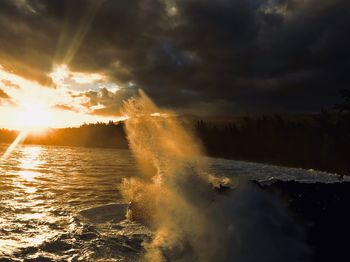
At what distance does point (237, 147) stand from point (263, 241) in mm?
163387

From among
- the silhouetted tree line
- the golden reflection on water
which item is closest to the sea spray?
the golden reflection on water

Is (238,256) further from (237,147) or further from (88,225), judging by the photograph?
(237,147)

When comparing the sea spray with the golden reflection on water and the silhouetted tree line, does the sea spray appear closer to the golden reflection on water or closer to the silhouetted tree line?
the golden reflection on water

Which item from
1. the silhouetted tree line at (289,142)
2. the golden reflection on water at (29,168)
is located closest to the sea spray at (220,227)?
the golden reflection on water at (29,168)

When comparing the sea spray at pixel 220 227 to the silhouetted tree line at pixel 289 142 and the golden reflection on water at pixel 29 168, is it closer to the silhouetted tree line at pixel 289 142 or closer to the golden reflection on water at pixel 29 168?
the golden reflection on water at pixel 29 168

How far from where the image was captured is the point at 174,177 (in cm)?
1711

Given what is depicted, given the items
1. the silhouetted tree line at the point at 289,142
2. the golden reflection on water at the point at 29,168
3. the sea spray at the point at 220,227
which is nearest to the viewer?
the sea spray at the point at 220,227

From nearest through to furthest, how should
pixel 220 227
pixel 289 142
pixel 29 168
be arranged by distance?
pixel 220 227, pixel 29 168, pixel 289 142

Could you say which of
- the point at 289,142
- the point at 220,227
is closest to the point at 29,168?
the point at 220,227

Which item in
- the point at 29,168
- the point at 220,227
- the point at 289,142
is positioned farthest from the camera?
the point at 289,142

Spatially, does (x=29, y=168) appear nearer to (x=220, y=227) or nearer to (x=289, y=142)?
(x=220, y=227)

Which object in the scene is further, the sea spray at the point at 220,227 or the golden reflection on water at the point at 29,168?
the golden reflection on water at the point at 29,168

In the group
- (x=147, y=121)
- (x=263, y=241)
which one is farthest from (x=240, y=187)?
(x=147, y=121)

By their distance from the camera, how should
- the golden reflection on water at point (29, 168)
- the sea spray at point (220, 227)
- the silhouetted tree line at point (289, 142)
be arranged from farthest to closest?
the silhouetted tree line at point (289, 142) → the golden reflection on water at point (29, 168) → the sea spray at point (220, 227)
